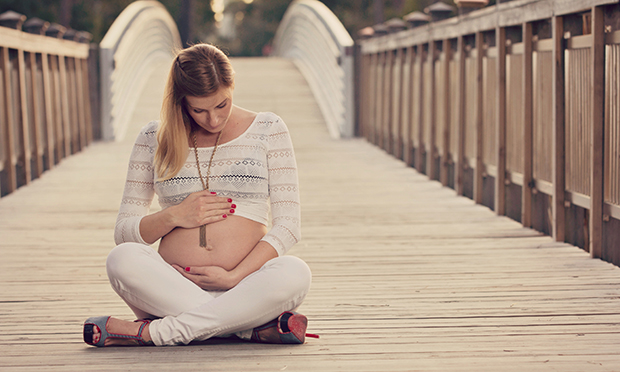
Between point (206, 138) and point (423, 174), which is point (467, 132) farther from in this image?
point (206, 138)

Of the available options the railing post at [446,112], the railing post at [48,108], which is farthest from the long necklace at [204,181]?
the railing post at [48,108]

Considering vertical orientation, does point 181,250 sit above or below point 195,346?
above

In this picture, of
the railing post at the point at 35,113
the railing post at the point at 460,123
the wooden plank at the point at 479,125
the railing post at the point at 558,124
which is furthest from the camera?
the railing post at the point at 35,113

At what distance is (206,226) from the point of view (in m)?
3.02

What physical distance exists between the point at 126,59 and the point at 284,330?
1244cm

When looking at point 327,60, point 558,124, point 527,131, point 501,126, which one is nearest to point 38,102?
point 501,126

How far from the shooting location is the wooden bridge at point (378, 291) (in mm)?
2820

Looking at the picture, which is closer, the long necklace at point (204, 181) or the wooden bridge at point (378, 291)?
the wooden bridge at point (378, 291)

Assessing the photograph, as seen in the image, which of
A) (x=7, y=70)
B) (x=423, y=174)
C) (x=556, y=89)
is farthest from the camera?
(x=423, y=174)

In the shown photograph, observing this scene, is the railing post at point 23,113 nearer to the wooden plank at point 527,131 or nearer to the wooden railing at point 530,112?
the wooden railing at point 530,112

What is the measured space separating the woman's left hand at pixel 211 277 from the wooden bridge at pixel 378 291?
0.71ft

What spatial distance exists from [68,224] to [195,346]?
3.17 metres

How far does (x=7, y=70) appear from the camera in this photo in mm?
7098

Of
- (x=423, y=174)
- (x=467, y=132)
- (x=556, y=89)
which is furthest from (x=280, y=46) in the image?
(x=556, y=89)
